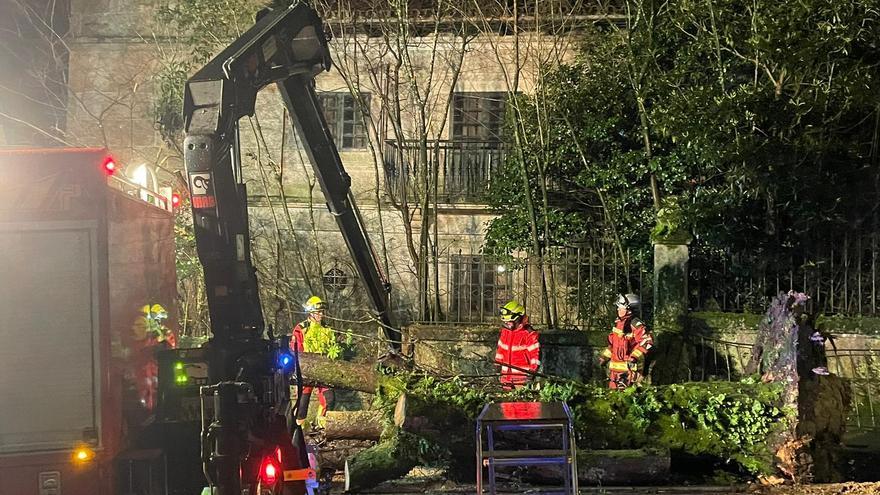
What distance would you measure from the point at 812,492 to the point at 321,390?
5867 mm

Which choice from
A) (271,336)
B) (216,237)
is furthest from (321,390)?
(216,237)

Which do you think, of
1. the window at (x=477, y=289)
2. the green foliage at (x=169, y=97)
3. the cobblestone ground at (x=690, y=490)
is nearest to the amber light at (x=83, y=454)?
the cobblestone ground at (x=690, y=490)

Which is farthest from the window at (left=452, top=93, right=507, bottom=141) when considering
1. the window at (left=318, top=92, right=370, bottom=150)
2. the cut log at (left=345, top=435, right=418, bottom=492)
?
the cut log at (left=345, top=435, right=418, bottom=492)

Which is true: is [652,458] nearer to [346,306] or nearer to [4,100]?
[346,306]

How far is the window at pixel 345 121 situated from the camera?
17.2 m

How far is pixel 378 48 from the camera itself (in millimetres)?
15805

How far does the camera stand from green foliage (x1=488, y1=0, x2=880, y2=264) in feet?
34.3

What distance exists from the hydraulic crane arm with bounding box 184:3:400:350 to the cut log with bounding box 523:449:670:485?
3199 mm

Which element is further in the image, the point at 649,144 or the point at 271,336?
the point at 649,144

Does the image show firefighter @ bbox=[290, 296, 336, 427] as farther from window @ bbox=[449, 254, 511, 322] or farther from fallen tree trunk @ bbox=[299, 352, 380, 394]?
window @ bbox=[449, 254, 511, 322]

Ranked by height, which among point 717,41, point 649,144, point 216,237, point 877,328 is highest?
point 717,41

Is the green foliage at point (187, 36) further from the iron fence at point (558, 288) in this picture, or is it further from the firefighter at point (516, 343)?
the firefighter at point (516, 343)

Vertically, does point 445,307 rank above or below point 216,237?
below

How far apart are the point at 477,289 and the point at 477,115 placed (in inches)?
191
